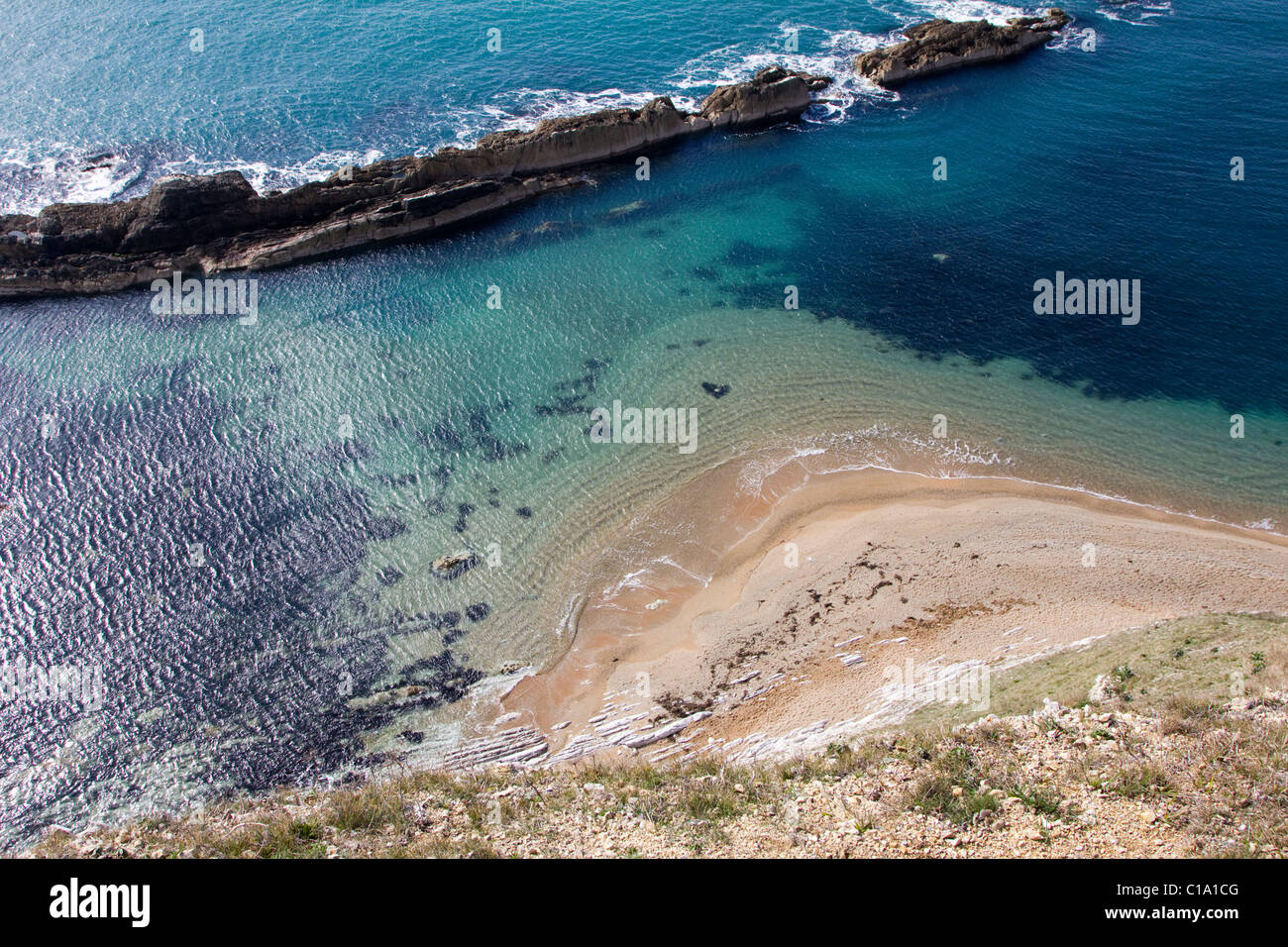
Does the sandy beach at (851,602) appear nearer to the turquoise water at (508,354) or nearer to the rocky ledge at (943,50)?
the turquoise water at (508,354)

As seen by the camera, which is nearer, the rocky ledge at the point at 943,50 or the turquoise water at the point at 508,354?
the turquoise water at the point at 508,354

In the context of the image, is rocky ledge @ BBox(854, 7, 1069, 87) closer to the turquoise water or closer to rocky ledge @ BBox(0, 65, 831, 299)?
the turquoise water

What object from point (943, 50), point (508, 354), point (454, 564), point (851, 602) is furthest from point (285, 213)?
point (943, 50)

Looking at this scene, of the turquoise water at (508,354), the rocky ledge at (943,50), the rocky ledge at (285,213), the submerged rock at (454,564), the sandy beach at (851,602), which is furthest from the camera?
the rocky ledge at (943,50)

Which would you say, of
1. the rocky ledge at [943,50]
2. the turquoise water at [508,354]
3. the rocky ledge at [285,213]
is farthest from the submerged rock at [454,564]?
the rocky ledge at [943,50]

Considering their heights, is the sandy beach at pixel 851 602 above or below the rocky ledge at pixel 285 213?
below

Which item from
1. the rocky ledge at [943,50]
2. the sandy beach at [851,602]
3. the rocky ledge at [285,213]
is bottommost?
the sandy beach at [851,602]

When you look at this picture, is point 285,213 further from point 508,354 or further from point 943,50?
point 943,50

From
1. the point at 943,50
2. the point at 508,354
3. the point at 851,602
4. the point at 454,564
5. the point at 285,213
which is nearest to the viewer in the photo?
the point at 851,602
